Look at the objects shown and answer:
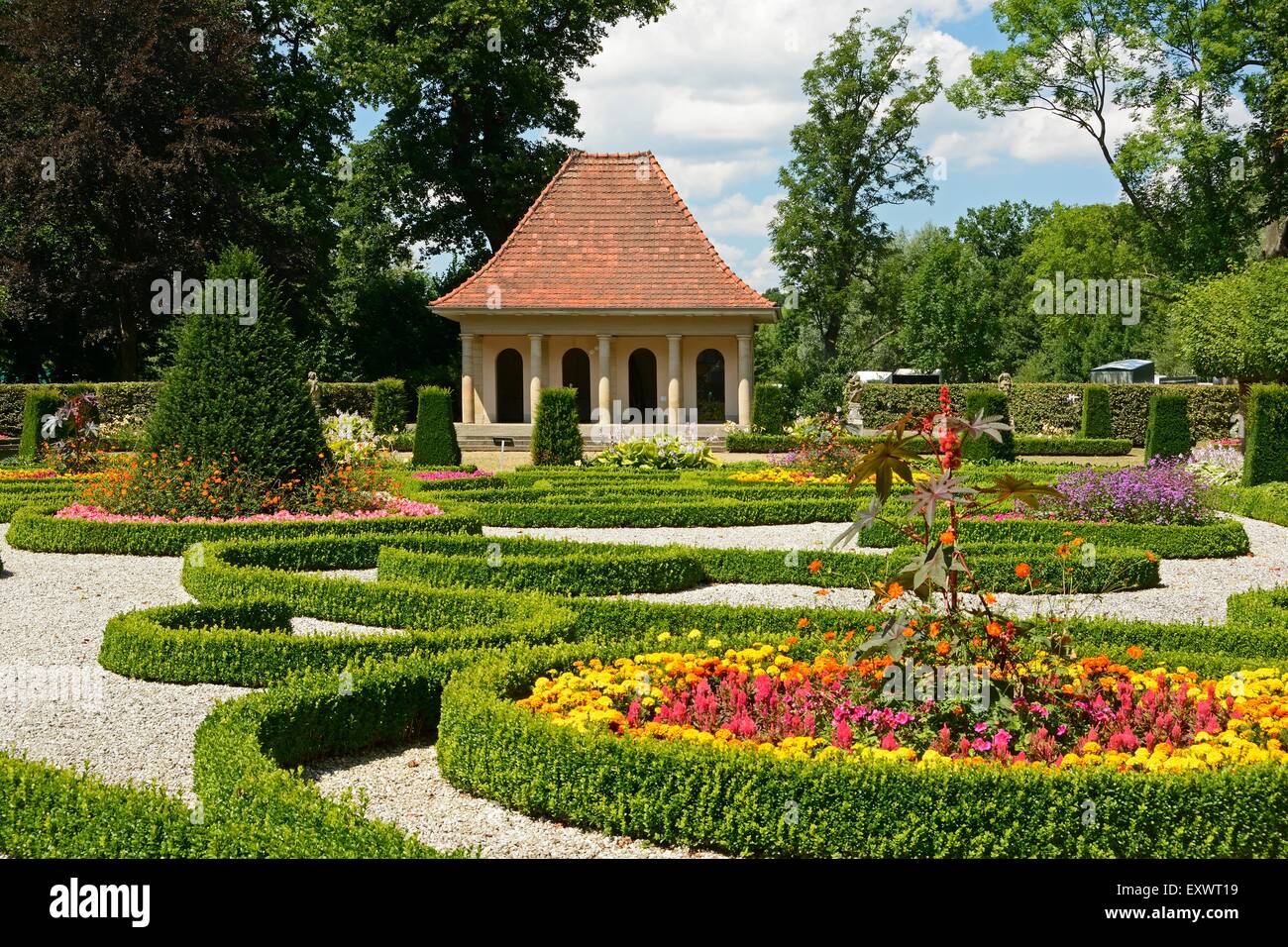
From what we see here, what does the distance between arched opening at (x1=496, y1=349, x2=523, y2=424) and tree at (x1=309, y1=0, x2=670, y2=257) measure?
719 cm

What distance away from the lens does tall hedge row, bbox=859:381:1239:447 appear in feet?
106

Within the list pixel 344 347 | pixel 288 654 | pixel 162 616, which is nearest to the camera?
pixel 288 654

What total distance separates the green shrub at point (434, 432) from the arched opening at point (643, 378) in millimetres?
10940

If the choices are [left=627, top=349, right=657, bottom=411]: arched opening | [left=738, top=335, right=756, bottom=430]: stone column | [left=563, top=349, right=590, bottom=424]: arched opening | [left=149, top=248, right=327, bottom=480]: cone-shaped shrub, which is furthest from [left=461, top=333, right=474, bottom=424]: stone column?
[left=149, top=248, right=327, bottom=480]: cone-shaped shrub

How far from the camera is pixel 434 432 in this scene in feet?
70.6

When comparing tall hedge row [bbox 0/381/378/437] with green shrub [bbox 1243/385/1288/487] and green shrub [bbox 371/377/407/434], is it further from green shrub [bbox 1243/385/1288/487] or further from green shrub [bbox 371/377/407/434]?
green shrub [bbox 1243/385/1288/487]

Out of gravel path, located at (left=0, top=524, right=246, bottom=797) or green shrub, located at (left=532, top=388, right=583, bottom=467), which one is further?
green shrub, located at (left=532, top=388, right=583, bottom=467)

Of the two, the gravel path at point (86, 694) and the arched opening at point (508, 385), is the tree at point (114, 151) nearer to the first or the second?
the arched opening at point (508, 385)

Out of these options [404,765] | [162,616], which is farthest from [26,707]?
[404,765]

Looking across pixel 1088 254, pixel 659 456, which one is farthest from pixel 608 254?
pixel 1088 254

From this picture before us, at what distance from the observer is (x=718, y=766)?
502cm

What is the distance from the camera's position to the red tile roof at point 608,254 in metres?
30.3
